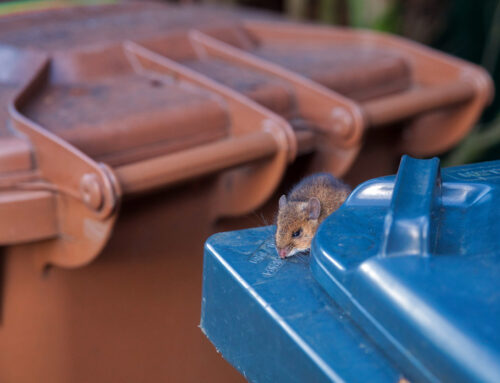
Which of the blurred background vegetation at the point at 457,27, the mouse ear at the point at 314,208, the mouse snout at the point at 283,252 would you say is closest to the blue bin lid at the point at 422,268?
the mouse snout at the point at 283,252

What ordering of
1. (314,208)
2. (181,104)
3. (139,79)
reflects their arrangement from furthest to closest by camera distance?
1. (139,79)
2. (181,104)
3. (314,208)

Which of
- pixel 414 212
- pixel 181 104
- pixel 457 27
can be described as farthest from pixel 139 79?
pixel 457 27

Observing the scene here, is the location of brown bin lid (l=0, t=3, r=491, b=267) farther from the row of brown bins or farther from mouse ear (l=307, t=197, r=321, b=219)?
mouse ear (l=307, t=197, r=321, b=219)

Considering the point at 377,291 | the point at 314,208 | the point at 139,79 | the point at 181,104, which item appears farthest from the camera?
the point at 139,79

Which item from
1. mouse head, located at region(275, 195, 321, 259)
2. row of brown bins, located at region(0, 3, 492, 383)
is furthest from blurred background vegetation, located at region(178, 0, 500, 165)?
mouse head, located at region(275, 195, 321, 259)

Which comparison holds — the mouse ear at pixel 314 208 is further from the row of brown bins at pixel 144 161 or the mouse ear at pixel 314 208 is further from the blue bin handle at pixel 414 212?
the blue bin handle at pixel 414 212

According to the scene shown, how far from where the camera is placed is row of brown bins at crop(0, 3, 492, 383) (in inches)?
71.6

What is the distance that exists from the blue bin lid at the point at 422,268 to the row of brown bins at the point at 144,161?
0.84m

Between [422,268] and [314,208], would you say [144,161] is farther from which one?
[422,268]

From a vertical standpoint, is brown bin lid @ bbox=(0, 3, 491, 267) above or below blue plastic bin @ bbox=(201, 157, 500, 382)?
below

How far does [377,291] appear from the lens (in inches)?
33.0

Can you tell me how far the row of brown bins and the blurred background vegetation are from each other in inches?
70.3

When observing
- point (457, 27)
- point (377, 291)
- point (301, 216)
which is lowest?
point (457, 27)

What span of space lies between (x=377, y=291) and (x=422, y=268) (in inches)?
2.4
